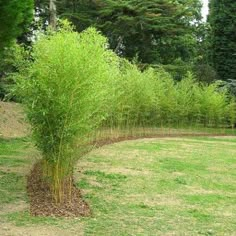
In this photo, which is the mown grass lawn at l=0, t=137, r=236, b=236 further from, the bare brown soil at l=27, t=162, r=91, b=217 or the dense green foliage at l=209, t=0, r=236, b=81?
the dense green foliage at l=209, t=0, r=236, b=81

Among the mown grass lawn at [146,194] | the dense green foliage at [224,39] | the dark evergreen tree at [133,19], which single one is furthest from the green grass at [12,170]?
the dense green foliage at [224,39]

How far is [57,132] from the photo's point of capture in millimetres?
4793

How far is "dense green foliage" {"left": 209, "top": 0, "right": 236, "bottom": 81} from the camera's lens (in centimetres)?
2394

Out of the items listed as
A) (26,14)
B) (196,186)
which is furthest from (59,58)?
(26,14)

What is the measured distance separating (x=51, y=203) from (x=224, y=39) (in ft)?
69.4

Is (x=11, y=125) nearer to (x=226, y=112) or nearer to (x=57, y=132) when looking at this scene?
(x=57, y=132)

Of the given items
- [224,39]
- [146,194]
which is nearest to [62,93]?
[146,194]

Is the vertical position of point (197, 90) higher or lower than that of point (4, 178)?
higher

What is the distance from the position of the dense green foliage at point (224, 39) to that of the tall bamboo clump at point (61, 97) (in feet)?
64.3

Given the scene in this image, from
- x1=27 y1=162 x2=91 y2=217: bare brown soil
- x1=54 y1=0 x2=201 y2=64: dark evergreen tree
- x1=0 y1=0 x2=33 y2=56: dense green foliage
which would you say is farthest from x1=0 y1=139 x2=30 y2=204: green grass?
x1=54 y1=0 x2=201 y2=64: dark evergreen tree

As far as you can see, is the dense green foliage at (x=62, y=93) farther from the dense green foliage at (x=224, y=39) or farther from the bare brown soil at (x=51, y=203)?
the dense green foliage at (x=224, y=39)

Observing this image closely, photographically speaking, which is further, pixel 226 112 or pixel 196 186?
pixel 226 112

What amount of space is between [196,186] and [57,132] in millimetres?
2321

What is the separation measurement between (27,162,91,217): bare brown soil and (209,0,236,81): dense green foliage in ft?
63.8
